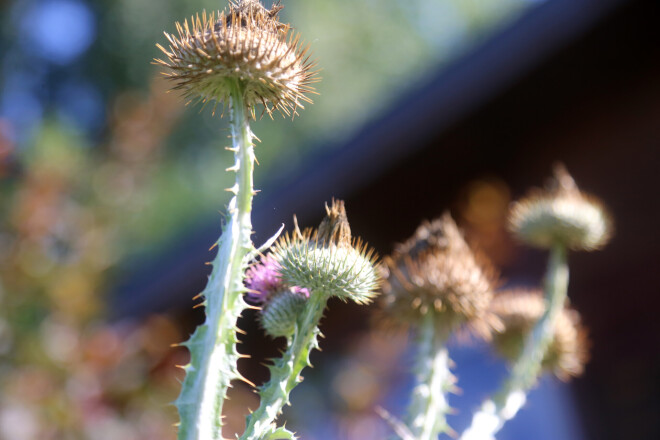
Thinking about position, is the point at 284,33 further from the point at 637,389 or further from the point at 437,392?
the point at 637,389

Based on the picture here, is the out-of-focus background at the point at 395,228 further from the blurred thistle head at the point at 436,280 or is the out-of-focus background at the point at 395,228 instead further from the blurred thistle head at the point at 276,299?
the blurred thistle head at the point at 276,299

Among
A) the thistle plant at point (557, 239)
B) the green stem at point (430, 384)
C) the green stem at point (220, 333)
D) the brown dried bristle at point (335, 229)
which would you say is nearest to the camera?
the green stem at point (220, 333)

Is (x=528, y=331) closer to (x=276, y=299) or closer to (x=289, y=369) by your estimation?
(x=276, y=299)

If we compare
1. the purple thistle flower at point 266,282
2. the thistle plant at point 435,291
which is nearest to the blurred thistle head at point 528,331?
the thistle plant at point 435,291

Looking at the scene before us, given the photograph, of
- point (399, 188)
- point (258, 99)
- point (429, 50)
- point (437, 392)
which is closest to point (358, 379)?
point (399, 188)

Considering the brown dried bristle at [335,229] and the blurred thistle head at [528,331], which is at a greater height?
the blurred thistle head at [528,331]

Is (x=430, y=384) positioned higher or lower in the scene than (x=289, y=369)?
higher

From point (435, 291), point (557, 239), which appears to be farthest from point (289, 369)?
point (557, 239)
